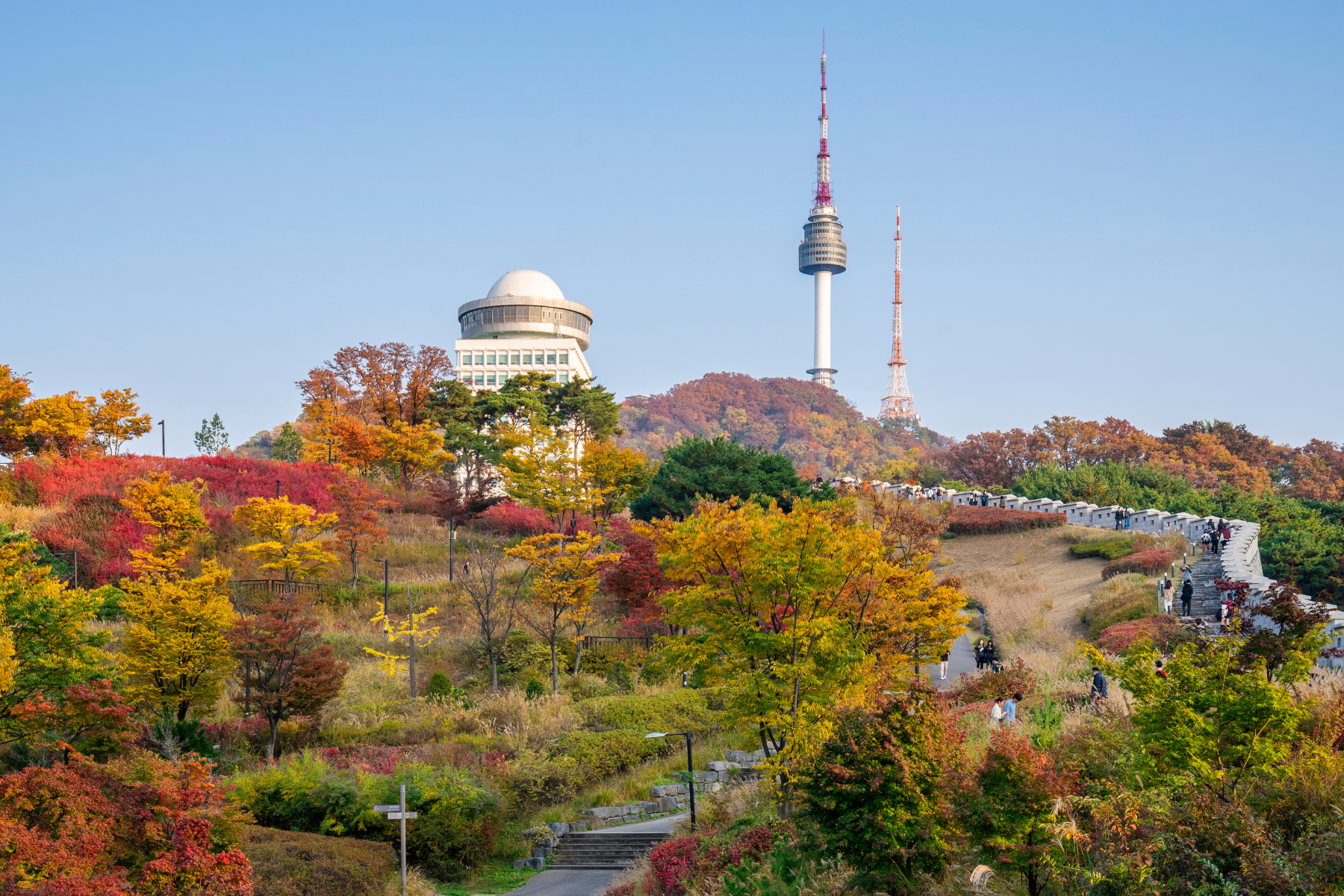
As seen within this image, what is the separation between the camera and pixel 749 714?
63.6 feet

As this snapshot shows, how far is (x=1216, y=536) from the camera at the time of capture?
124 ft

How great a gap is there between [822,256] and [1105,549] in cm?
14218

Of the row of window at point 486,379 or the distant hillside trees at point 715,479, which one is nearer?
the distant hillside trees at point 715,479

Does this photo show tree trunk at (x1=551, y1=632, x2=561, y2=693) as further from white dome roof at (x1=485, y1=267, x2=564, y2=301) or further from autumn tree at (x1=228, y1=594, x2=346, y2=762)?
white dome roof at (x1=485, y1=267, x2=564, y2=301)

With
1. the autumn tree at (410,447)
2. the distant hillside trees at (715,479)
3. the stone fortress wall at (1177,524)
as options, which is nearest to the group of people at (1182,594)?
the stone fortress wall at (1177,524)

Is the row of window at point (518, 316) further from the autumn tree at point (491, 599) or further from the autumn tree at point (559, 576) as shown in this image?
the autumn tree at point (559, 576)

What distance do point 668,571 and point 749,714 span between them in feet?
13.3

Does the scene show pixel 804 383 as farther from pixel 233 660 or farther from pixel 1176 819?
pixel 1176 819

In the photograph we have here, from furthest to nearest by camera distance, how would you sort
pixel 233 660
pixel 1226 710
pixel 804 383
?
pixel 804 383
pixel 233 660
pixel 1226 710

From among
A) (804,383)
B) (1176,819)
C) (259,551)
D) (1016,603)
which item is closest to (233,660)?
(259,551)

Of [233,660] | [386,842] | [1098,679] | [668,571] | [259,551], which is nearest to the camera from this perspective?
[1098,679]

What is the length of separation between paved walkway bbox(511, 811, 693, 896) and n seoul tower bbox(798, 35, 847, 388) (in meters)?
163

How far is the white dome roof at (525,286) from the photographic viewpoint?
78.7 m

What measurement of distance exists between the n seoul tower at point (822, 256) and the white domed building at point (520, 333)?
107m
